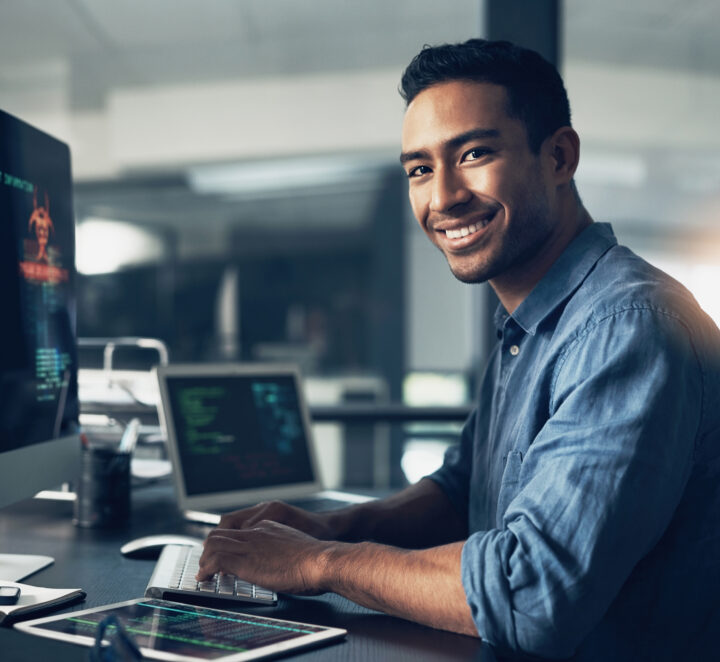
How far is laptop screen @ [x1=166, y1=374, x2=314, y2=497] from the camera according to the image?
1.36 meters

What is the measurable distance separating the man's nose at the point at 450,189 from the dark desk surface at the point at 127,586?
0.55m

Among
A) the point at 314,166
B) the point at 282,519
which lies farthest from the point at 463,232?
the point at 314,166

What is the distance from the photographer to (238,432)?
1.44m

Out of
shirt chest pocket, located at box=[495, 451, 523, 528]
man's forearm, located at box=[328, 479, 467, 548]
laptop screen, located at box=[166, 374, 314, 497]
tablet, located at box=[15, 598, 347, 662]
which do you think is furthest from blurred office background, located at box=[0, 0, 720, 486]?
tablet, located at box=[15, 598, 347, 662]

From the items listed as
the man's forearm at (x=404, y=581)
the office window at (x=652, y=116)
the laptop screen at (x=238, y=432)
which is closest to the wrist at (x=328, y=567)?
the man's forearm at (x=404, y=581)

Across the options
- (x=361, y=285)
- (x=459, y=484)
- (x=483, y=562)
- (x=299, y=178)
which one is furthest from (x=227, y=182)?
(x=483, y=562)

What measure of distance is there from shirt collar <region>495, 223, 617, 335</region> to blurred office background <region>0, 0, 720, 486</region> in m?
1.30

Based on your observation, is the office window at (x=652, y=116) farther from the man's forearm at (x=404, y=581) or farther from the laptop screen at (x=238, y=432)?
the man's forearm at (x=404, y=581)

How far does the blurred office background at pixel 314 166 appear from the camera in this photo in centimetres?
291

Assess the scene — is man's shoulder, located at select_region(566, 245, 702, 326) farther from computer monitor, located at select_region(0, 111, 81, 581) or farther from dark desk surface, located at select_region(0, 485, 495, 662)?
computer monitor, located at select_region(0, 111, 81, 581)

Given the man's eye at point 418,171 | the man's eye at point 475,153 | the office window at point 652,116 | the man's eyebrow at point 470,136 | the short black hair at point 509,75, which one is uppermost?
the office window at point 652,116

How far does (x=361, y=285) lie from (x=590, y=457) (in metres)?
3.67

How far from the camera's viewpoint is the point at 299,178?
4.24 m

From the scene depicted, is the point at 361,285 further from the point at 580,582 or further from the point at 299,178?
the point at 580,582
